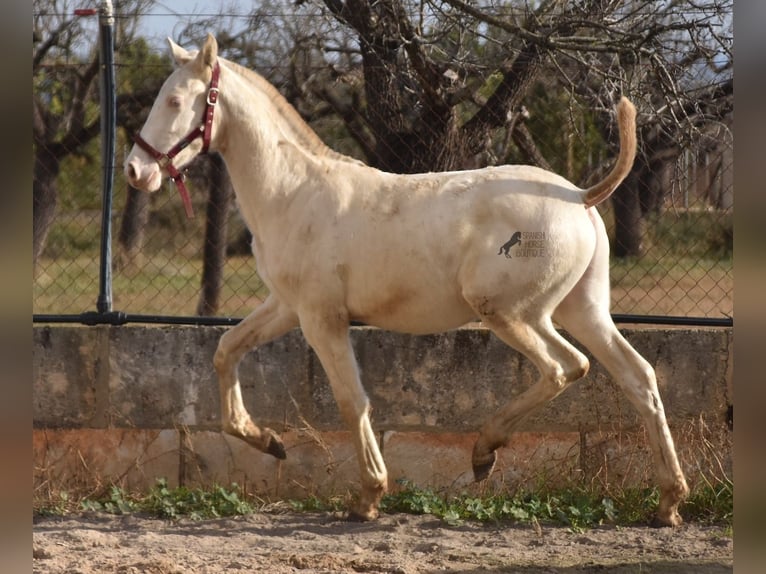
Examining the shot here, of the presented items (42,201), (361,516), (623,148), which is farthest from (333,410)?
(42,201)

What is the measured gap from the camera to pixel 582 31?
22.8 feet

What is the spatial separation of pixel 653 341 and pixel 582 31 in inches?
86.9

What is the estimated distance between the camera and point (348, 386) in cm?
530

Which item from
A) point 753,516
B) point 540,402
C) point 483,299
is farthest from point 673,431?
point 753,516

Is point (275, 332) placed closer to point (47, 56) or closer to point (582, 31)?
point (582, 31)

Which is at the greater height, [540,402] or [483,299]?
[483,299]

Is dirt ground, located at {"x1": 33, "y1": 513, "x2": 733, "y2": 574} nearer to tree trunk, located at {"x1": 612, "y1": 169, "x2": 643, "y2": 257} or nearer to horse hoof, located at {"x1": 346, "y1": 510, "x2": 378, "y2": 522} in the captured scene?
horse hoof, located at {"x1": 346, "y1": 510, "x2": 378, "y2": 522}

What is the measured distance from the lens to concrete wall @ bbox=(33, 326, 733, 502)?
6105 mm

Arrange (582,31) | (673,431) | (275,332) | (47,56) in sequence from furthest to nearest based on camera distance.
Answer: (47,56) < (582,31) < (673,431) < (275,332)

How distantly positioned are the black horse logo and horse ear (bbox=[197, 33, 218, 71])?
173 centimetres

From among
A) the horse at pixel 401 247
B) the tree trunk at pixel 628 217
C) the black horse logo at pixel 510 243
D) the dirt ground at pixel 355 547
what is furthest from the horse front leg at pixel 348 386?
the tree trunk at pixel 628 217

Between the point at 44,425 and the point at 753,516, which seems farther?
the point at 44,425

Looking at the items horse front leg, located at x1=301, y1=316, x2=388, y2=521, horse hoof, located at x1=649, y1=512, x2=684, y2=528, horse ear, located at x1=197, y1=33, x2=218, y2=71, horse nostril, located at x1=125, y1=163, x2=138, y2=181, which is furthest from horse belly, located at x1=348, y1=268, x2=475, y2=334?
horse hoof, located at x1=649, y1=512, x2=684, y2=528

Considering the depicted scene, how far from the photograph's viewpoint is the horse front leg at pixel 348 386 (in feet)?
17.2
